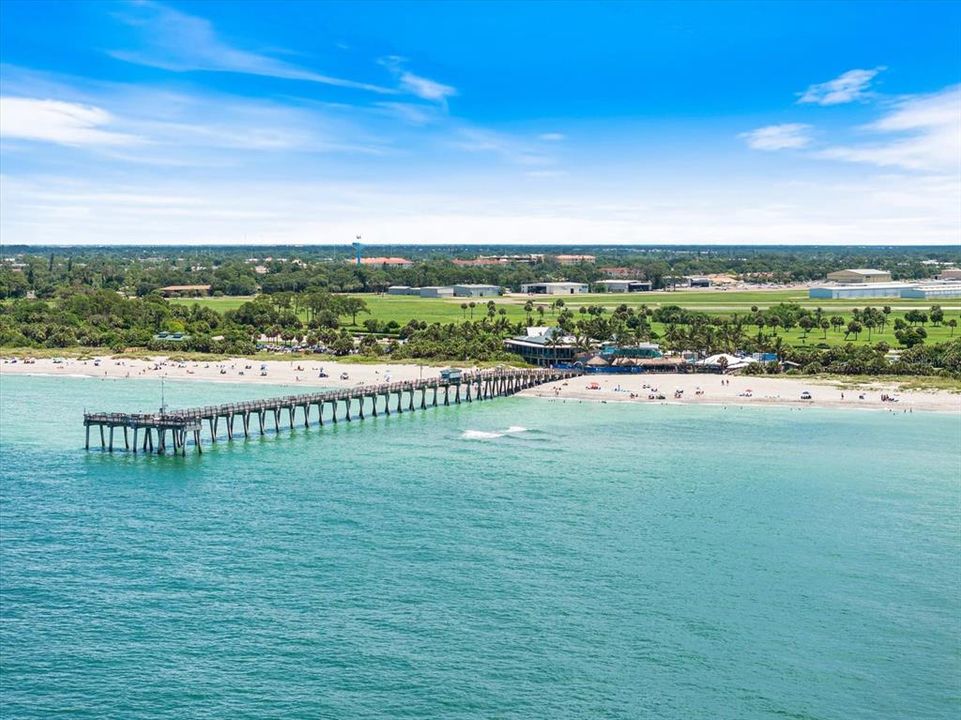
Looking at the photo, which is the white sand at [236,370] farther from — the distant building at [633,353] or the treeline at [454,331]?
the distant building at [633,353]

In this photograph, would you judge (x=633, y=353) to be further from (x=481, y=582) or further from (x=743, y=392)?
(x=481, y=582)

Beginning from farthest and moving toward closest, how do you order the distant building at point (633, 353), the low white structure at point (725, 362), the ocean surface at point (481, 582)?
the distant building at point (633, 353) < the low white structure at point (725, 362) < the ocean surface at point (481, 582)

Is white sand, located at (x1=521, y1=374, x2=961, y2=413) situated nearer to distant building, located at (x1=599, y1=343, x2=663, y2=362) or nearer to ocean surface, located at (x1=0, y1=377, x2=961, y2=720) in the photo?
distant building, located at (x1=599, y1=343, x2=663, y2=362)

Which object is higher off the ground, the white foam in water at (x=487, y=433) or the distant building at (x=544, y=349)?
the distant building at (x=544, y=349)

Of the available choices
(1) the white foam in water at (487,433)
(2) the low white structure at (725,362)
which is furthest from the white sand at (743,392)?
(1) the white foam in water at (487,433)

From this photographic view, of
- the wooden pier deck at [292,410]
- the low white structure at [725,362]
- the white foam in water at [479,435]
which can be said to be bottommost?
the white foam in water at [479,435]

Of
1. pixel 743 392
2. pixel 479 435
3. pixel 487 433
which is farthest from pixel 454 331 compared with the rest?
pixel 479 435

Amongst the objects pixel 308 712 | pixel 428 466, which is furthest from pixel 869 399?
pixel 308 712
